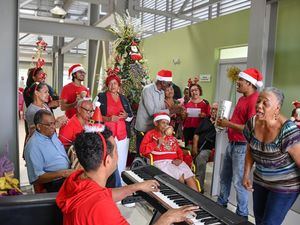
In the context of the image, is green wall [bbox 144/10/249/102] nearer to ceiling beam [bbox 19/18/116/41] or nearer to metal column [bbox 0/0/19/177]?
ceiling beam [bbox 19/18/116/41]

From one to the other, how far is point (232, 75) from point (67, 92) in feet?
7.27

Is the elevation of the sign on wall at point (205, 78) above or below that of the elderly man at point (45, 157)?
above

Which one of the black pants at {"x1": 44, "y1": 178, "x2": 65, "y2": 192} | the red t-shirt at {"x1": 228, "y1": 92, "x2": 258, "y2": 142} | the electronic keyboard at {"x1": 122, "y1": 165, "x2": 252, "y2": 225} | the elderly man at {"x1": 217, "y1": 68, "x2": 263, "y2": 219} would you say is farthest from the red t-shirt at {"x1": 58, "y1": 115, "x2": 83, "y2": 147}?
the red t-shirt at {"x1": 228, "y1": 92, "x2": 258, "y2": 142}

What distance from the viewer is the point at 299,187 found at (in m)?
2.02

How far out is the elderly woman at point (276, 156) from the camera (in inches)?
77.4

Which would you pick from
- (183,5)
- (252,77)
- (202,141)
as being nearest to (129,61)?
(202,141)

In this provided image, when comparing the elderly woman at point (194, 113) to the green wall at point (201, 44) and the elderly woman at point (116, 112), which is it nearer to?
the elderly woman at point (116, 112)

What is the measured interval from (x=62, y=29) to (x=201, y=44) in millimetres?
3124

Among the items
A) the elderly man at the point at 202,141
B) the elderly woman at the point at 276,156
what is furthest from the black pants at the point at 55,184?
the elderly man at the point at 202,141

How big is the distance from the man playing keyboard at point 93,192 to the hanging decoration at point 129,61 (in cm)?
372

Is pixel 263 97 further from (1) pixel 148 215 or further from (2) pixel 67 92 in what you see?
(2) pixel 67 92

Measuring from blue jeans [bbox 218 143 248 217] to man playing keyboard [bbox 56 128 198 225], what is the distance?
1.62 meters

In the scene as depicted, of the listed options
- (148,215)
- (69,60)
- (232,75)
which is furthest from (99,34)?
(69,60)

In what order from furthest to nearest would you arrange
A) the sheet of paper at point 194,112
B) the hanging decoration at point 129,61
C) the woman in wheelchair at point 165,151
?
the hanging decoration at point 129,61 → the sheet of paper at point 194,112 → the woman in wheelchair at point 165,151
